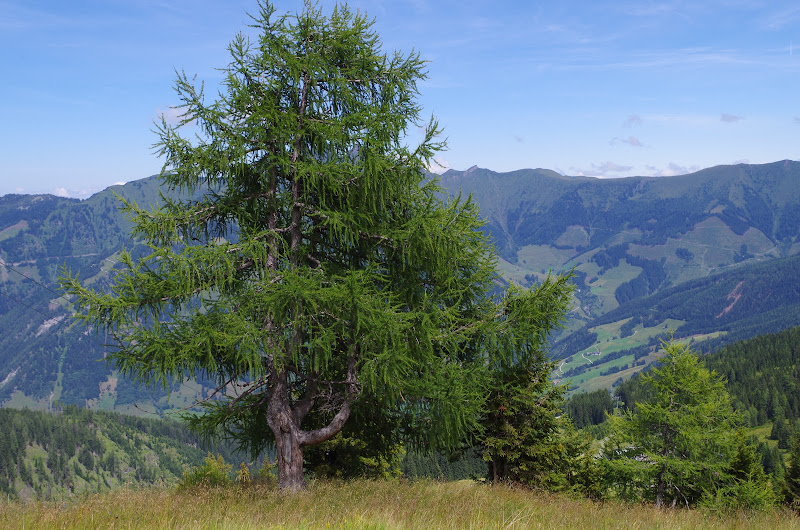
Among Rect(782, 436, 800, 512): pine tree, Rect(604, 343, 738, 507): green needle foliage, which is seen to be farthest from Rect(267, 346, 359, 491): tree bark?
Rect(782, 436, 800, 512): pine tree

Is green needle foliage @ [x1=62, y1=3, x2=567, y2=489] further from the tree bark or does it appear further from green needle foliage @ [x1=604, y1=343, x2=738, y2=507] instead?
green needle foliage @ [x1=604, y1=343, x2=738, y2=507]

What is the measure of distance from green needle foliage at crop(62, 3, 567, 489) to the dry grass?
63.8 inches

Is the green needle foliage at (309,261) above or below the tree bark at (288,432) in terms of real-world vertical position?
above

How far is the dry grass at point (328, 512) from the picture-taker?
6590 mm

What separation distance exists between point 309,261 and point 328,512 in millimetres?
6315

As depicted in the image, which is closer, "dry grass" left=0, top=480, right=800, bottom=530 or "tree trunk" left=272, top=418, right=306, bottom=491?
"dry grass" left=0, top=480, right=800, bottom=530

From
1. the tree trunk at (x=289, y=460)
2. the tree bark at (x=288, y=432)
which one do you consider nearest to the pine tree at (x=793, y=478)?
the tree bark at (x=288, y=432)

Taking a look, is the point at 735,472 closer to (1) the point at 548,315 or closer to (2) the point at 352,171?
(1) the point at 548,315

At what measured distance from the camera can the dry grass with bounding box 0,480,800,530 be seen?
6.59 meters

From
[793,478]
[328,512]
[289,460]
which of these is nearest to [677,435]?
[289,460]

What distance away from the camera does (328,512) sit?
788cm

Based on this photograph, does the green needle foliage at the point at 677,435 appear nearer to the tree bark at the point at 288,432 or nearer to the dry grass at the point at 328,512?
the dry grass at the point at 328,512

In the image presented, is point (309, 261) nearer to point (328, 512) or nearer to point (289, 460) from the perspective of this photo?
point (289, 460)

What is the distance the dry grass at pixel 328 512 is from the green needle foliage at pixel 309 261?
1.62m
